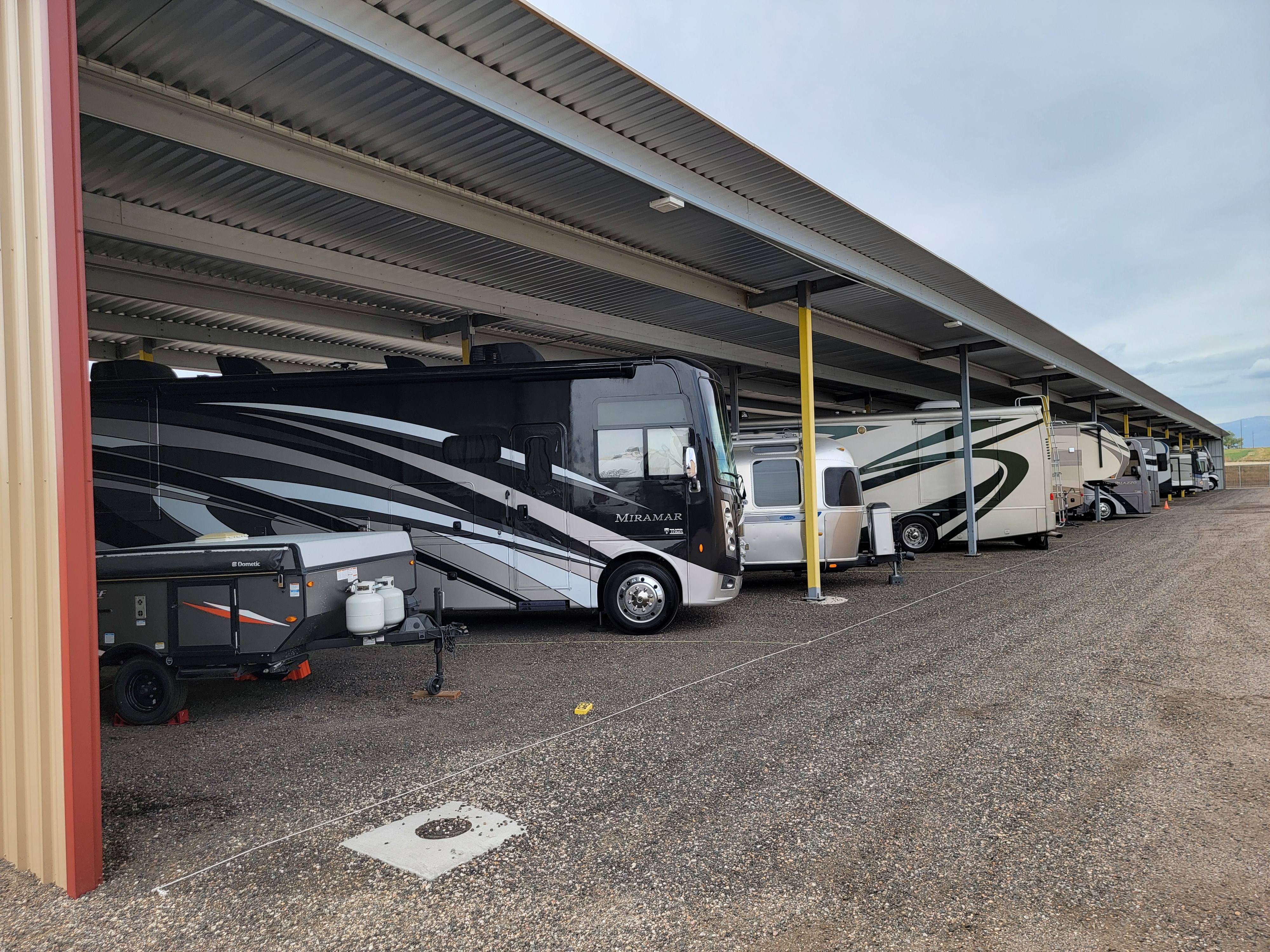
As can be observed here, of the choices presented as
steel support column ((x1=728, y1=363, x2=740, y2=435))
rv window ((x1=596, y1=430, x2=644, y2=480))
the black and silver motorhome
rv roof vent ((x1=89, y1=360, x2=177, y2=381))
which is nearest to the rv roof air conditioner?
the black and silver motorhome

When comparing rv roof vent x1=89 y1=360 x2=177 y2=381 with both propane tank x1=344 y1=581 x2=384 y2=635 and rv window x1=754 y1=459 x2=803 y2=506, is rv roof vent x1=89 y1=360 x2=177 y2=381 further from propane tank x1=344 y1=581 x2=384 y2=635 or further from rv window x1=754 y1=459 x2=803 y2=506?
rv window x1=754 y1=459 x2=803 y2=506

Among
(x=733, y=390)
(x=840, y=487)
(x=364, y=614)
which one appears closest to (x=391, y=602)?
(x=364, y=614)

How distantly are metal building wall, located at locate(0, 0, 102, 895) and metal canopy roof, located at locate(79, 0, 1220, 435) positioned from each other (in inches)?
62.7

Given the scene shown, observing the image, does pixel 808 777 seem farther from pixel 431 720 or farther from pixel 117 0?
pixel 117 0

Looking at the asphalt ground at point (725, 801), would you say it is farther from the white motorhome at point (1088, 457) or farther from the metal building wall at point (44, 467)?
the white motorhome at point (1088, 457)

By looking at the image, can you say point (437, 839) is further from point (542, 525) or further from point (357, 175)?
point (357, 175)

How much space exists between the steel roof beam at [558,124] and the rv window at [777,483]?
9.49ft

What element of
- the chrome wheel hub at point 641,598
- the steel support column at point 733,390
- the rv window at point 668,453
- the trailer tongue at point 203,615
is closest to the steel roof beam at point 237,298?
the trailer tongue at point 203,615

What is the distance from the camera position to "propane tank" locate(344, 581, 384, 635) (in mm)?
5910

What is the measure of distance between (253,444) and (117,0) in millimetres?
4928

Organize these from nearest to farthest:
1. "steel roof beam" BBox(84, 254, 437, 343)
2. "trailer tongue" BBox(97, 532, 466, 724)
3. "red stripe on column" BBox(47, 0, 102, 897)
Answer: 1. "red stripe on column" BBox(47, 0, 102, 897)
2. "trailer tongue" BBox(97, 532, 466, 724)
3. "steel roof beam" BBox(84, 254, 437, 343)

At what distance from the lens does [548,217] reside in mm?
8727

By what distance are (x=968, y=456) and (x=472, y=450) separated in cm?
1065

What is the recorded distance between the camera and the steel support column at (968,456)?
15.7 meters
